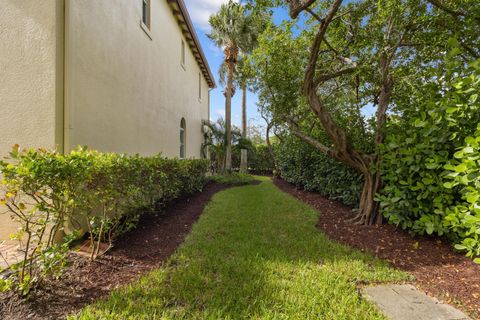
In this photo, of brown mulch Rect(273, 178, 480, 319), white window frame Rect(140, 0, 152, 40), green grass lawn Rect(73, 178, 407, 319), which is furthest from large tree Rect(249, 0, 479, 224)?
white window frame Rect(140, 0, 152, 40)

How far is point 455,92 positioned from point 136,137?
645cm

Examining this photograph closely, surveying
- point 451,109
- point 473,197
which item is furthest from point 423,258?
point 451,109

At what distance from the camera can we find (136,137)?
20.9 ft

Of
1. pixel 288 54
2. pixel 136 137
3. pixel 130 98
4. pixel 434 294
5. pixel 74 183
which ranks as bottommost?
pixel 434 294

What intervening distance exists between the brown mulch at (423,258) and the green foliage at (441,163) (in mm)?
217

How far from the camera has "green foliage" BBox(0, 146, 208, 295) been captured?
236 cm

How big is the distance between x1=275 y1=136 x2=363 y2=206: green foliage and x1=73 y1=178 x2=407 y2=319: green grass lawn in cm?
172

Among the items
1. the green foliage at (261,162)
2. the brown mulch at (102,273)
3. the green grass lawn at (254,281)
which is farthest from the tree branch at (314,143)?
the green foliage at (261,162)

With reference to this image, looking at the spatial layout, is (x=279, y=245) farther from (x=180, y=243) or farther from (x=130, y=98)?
(x=130, y=98)

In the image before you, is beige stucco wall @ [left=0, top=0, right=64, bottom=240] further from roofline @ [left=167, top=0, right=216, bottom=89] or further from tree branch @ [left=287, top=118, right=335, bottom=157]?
roofline @ [left=167, top=0, right=216, bottom=89]

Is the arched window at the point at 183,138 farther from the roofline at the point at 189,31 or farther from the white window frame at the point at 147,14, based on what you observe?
the white window frame at the point at 147,14

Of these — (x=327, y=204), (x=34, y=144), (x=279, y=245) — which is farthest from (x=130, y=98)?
(x=327, y=204)

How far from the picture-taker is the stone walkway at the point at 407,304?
2188 mm

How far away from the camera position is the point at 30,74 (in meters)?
3.75
